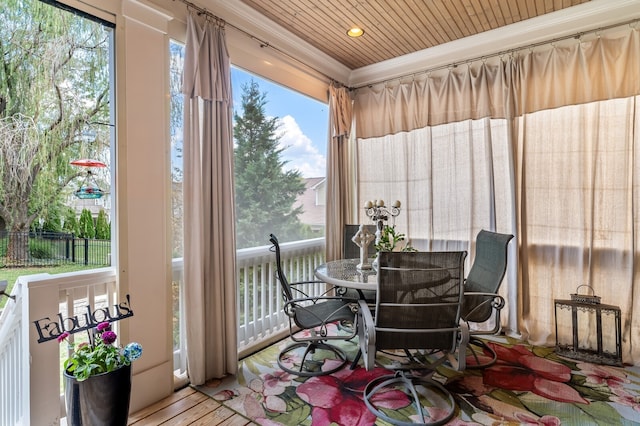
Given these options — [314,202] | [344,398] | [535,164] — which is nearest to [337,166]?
[314,202]

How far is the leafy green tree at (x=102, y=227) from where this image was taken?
200 cm

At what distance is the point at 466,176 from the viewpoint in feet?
10.9

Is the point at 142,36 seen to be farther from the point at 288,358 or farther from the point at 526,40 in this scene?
the point at 526,40

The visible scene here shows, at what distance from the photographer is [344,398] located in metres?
2.13

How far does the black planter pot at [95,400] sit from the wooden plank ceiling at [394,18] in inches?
107

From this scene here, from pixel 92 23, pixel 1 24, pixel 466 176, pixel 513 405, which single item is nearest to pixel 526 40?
pixel 466 176

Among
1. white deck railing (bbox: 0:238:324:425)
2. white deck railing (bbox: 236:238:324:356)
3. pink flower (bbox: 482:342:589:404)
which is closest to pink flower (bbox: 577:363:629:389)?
pink flower (bbox: 482:342:589:404)

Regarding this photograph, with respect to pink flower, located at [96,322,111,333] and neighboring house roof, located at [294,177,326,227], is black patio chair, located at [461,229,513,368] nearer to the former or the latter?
neighboring house roof, located at [294,177,326,227]

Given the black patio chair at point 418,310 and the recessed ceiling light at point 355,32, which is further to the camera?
the recessed ceiling light at point 355,32

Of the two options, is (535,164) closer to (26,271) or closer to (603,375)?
(603,375)

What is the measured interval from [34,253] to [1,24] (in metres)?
1.19

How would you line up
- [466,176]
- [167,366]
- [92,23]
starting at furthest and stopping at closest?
[466,176] → [167,366] → [92,23]

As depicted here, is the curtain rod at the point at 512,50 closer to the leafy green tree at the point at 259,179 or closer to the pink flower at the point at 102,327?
the leafy green tree at the point at 259,179

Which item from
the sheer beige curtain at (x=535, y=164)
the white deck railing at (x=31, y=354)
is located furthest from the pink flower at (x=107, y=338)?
the sheer beige curtain at (x=535, y=164)
